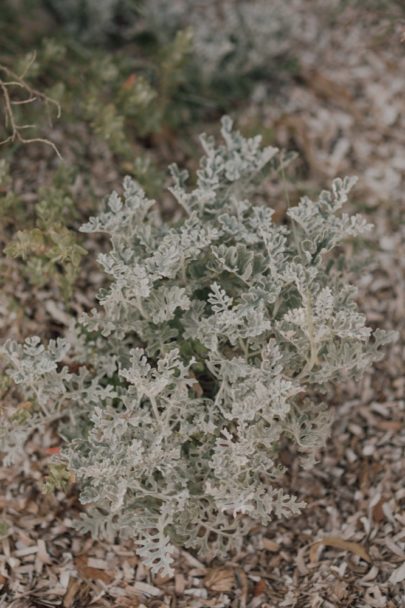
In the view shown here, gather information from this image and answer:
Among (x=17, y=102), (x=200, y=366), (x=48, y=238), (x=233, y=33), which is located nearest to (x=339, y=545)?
(x=200, y=366)

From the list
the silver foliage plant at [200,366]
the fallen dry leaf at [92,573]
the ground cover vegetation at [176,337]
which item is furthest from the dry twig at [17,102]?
the fallen dry leaf at [92,573]

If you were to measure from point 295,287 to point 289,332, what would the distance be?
240 mm

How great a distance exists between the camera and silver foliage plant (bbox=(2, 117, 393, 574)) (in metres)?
2.25

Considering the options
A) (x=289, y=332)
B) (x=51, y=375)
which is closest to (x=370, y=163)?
(x=289, y=332)

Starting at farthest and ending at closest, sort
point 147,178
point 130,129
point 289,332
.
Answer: point 130,129
point 147,178
point 289,332

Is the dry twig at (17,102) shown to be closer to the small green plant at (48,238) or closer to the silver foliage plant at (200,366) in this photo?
the small green plant at (48,238)

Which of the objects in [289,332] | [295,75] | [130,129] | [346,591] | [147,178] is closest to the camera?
[289,332]

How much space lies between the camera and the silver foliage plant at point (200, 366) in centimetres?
225

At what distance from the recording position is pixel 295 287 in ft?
8.13

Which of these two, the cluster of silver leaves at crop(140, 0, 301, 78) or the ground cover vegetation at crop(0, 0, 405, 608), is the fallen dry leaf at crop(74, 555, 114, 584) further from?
the cluster of silver leaves at crop(140, 0, 301, 78)

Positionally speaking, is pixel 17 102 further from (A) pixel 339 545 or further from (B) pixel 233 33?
(A) pixel 339 545

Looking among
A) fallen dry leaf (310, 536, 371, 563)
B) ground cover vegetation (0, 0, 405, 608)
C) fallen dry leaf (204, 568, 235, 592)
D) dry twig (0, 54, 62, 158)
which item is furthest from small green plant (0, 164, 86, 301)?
fallen dry leaf (310, 536, 371, 563)

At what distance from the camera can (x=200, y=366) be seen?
246 cm

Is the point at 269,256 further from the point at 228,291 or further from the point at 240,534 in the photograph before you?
the point at 240,534
